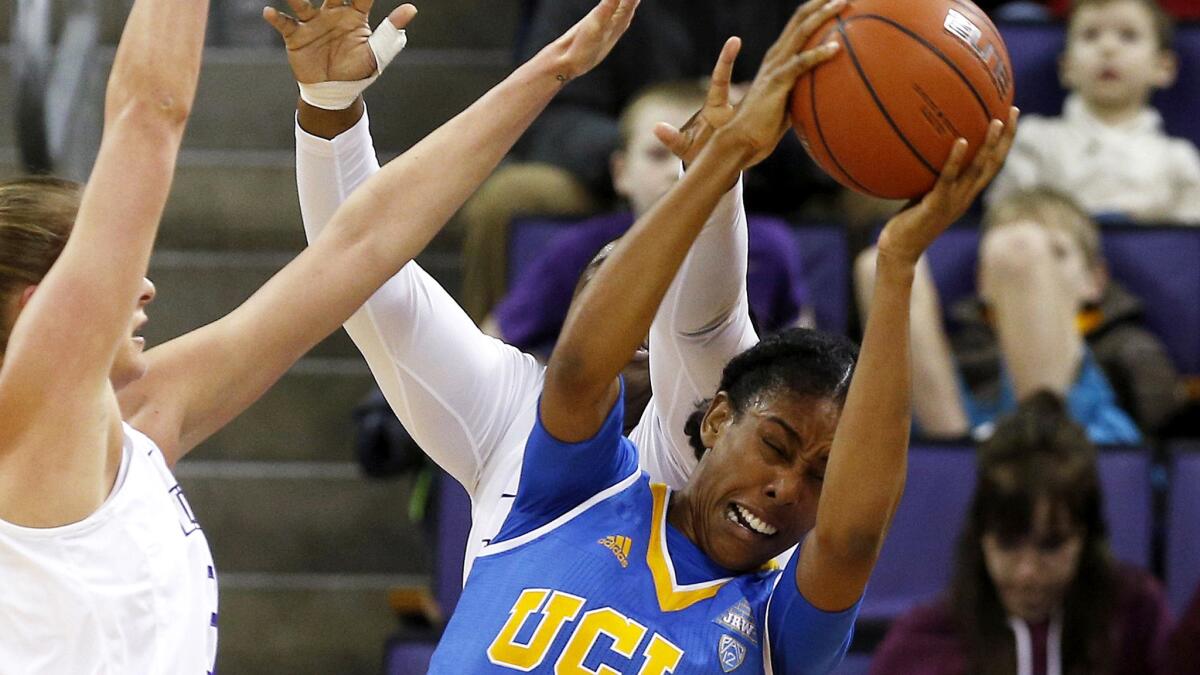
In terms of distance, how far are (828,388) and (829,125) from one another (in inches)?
14.7

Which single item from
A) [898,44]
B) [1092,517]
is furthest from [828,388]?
[1092,517]

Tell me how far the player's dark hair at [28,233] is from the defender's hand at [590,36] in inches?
26.0

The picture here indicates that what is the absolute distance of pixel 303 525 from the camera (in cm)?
552

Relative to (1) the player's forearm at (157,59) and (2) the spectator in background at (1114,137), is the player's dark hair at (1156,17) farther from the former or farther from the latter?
→ (1) the player's forearm at (157,59)

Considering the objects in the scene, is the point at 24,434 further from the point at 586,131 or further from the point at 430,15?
the point at 430,15

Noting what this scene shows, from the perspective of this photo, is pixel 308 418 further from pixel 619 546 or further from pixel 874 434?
pixel 874 434

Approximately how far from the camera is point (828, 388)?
2355 mm

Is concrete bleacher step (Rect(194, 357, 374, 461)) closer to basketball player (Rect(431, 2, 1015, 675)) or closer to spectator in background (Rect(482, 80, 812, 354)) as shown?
spectator in background (Rect(482, 80, 812, 354))

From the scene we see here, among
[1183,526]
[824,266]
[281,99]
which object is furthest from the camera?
[281,99]

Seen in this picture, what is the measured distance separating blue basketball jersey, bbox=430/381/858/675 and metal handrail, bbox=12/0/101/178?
2.30 metres

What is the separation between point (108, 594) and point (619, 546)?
671mm

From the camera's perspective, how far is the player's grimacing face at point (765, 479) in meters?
2.30

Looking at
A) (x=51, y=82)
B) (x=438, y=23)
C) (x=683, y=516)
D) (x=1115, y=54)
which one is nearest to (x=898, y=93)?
(x=683, y=516)

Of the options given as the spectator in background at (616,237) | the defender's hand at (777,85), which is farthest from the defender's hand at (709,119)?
the spectator in background at (616,237)
